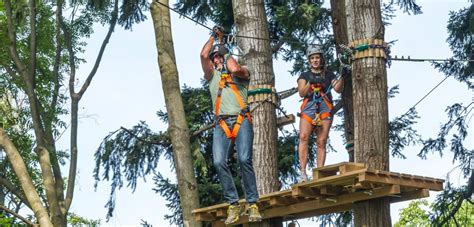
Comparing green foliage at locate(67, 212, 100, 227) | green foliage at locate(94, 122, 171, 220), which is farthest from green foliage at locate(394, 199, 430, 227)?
green foliage at locate(94, 122, 171, 220)

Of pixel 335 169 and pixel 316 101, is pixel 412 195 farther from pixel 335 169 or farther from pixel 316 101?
pixel 316 101

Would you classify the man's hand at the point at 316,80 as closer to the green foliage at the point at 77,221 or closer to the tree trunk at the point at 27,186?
the tree trunk at the point at 27,186

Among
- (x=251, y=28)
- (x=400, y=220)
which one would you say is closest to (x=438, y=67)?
(x=251, y=28)

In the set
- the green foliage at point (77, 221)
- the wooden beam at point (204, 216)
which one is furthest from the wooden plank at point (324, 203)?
the green foliage at point (77, 221)

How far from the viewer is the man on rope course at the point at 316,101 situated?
9.54m

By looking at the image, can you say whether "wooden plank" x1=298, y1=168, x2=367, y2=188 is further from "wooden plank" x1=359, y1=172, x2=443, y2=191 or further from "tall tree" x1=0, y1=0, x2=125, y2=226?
"tall tree" x1=0, y1=0, x2=125, y2=226

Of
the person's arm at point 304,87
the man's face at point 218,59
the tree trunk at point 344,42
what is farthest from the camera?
the tree trunk at point 344,42

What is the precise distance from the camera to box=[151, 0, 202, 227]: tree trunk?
37.9 ft

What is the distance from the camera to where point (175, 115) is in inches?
473

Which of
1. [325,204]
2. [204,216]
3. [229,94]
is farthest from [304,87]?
[204,216]

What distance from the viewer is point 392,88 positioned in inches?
548

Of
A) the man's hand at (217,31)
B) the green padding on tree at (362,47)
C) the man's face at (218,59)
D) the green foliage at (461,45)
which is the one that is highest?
the green foliage at (461,45)

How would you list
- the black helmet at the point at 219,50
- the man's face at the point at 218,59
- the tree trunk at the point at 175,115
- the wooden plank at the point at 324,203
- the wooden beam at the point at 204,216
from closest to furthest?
the wooden plank at the point at 324,203, the black helmet at the point at 219,50, the man's face at the point at 218,59, the wooden beam at the point at 204,216, the tree trunk at the point at 175,115

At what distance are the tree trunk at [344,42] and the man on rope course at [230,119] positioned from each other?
2.94 meters
